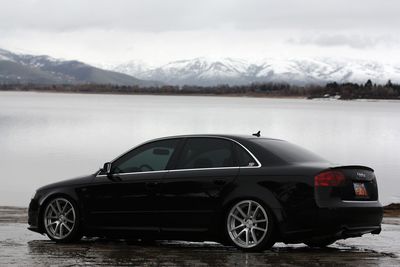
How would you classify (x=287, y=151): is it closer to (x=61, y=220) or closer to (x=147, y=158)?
(x=147, y=158)

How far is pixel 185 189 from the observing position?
920cm

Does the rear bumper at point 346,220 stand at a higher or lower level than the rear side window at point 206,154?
lower

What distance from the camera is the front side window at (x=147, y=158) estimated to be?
9.63m

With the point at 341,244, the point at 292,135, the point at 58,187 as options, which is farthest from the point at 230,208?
the point at 292,135

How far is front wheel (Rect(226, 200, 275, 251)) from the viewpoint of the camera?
869cm

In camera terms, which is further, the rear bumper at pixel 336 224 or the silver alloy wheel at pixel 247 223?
the silver alloy wheel at pixel 247 223

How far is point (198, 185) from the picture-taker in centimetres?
911

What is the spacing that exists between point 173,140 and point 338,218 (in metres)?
2.39

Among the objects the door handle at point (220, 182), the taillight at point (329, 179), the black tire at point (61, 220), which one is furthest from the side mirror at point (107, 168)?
the taillight at point (329, 179)

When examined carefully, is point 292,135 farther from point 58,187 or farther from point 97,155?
point 58,187

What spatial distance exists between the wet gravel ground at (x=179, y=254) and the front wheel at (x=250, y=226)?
0.42 feet

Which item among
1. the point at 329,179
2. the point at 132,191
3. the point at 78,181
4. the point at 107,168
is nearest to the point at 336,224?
the point at 329,179

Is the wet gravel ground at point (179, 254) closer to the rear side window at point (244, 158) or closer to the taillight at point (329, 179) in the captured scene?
the taillight at point (329, 179)

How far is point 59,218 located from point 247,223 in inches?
108
